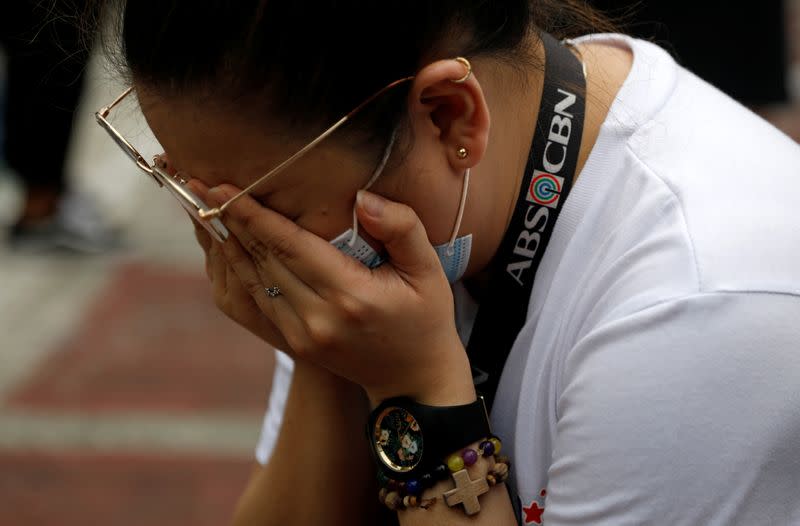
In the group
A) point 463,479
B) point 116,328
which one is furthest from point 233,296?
point 116,328

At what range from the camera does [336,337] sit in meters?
1.51

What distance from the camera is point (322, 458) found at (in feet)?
6.01

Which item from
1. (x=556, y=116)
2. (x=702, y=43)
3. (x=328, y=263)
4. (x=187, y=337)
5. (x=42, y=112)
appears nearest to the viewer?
(x=328, y=263)

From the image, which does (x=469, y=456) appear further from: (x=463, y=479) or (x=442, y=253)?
(x=442, y=253)

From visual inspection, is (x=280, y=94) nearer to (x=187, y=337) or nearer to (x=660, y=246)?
(x=660, y=246)

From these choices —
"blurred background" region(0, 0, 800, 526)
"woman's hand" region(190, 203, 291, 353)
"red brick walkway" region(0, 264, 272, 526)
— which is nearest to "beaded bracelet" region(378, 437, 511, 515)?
"woman's hand" region(190, 203, 291, 353)

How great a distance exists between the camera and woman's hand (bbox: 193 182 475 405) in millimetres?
1453

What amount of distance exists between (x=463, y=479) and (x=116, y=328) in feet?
9.86

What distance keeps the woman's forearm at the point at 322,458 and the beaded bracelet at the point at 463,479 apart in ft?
0.98

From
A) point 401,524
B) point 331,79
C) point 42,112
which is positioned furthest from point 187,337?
point 331,79

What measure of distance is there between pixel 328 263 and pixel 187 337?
2.79 metres

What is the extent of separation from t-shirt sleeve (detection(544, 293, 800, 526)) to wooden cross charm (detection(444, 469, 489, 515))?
23 cm

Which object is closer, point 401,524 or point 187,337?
point 401,524

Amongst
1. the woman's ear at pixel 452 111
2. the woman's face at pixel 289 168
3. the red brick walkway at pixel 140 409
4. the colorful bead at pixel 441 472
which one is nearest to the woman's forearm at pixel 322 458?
Answer: the colorful bead at pixel 441 472
